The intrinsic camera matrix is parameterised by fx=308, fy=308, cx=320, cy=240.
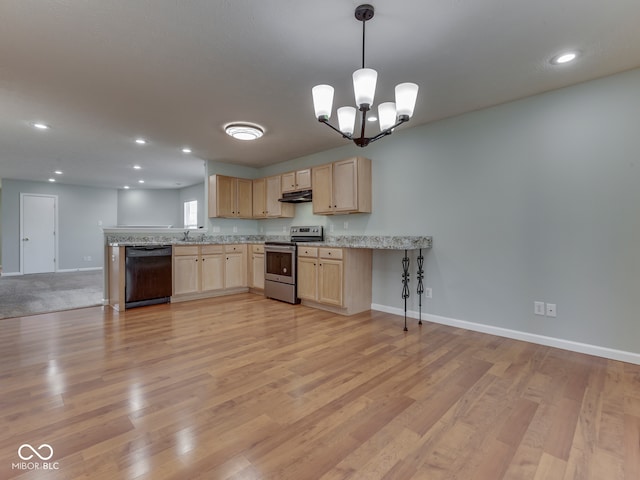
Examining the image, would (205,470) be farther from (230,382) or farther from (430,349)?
(430,349)

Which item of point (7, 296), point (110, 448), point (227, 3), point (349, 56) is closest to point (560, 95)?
point (349, 56)

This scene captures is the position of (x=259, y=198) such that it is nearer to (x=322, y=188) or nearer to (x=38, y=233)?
(x=322, y=188)

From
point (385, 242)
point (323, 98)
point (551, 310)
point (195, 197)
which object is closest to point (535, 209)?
point (551, 310)

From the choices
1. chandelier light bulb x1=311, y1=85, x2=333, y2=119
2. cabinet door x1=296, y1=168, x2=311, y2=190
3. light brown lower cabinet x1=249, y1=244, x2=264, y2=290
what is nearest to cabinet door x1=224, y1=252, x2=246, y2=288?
light brown lower cabinet x1=249, y1=244, x2=264, y2=290

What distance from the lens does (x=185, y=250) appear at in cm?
492

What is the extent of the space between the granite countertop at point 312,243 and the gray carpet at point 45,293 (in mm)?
1079

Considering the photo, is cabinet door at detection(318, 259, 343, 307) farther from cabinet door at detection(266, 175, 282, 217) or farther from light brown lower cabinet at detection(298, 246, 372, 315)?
cabinet door at detection(266, 175, 282, 217)

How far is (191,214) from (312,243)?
21.0 feet

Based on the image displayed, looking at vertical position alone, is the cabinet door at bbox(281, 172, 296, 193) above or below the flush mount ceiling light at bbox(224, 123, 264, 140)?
below

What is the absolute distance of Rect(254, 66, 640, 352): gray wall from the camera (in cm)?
264

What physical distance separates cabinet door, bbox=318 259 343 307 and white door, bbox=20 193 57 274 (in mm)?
8333

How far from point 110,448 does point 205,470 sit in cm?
53

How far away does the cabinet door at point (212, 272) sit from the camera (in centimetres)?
511

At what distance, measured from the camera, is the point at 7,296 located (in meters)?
5.12
